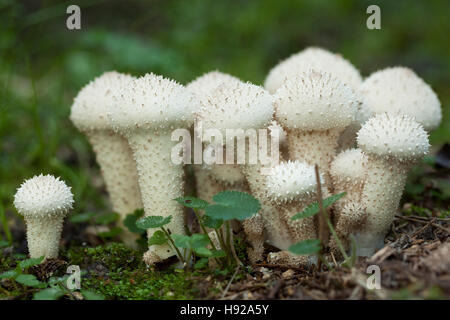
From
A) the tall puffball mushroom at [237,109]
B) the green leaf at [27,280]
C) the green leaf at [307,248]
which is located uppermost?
the tall puffball mushroom at [237,109]

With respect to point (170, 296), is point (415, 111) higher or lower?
higher

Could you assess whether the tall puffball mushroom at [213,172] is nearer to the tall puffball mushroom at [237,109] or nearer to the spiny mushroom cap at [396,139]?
the tall puffball mushroom at [237,109]

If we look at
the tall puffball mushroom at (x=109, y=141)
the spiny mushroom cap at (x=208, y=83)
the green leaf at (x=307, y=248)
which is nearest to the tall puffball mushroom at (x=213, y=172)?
the spiny mushroom cap at (x=208, y=83)

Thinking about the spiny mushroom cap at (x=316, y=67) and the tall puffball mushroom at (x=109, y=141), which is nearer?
the tall puffball mushroom at (x=109, y=141)

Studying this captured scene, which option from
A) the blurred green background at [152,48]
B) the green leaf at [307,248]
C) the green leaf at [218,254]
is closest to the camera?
the green leaf at [307,248]

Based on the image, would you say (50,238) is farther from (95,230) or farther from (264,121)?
(264,121)

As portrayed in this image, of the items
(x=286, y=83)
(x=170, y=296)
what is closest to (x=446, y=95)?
(x=286, y=83)

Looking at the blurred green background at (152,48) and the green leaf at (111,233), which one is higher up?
the blurred green background at (152,48)
